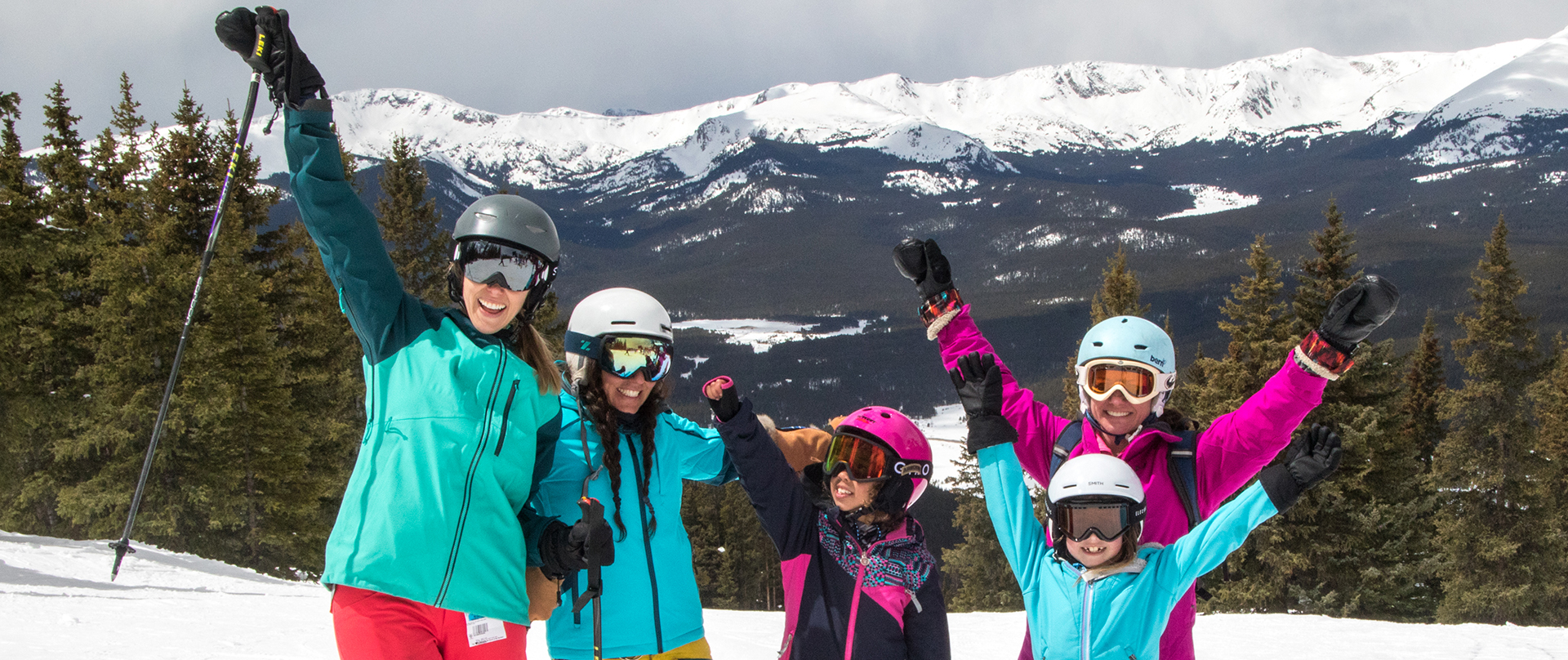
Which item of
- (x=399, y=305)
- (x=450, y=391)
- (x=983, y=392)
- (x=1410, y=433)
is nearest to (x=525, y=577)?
(x=450, y=391)

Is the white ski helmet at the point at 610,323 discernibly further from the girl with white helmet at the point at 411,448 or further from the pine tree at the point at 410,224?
the pine tree at the point at 410,224

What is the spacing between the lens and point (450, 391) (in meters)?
2.34

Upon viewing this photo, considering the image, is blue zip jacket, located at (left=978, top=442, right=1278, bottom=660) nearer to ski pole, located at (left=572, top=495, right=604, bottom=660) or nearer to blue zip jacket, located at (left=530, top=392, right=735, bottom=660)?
blue zip jacket, located at (left=530, top=392, right=735, bottom=660)

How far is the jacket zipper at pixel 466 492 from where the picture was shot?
2254 millimetres

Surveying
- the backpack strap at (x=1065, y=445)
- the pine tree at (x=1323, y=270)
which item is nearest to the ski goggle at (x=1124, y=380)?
A: the backpack strap at (x=1065, y=445)

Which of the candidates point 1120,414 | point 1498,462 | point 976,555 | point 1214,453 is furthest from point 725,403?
point 976,555

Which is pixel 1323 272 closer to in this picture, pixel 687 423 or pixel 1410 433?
pixel 1410 433

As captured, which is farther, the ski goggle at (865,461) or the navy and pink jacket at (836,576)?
the ski goggle at (865,461)


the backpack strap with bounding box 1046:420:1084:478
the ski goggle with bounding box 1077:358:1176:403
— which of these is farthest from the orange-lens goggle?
the backpack strap with bounding box 1046:420:1084:478

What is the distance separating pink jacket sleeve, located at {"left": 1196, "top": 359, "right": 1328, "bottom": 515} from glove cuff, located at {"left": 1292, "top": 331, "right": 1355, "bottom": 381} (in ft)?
0.08

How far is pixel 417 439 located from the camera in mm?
2295

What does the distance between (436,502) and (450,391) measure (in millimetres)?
277

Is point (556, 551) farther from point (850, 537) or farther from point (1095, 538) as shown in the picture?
point (1095, 538)

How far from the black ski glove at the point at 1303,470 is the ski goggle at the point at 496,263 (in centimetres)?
223
